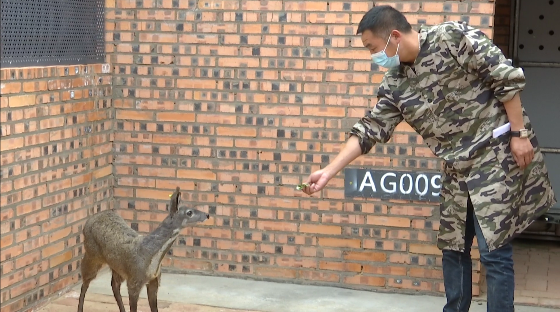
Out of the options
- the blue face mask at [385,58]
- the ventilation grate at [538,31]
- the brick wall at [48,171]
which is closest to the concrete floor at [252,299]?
the brick wall at [48,171]

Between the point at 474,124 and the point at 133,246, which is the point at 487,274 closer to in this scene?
the point at 474,124

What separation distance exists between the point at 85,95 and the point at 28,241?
1.24 m

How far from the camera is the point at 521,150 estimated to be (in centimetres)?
453

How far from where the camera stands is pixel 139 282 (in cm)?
520

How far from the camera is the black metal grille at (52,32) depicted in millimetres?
5461

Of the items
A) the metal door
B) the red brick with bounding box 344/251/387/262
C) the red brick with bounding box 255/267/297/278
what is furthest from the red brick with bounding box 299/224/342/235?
the metal door

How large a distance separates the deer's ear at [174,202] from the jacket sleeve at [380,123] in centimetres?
112

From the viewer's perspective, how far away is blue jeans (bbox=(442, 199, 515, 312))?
460 cm

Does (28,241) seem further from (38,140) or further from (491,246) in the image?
(491,246)

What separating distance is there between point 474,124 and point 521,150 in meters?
0.29

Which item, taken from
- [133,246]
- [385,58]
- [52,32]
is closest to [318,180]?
[385,58]

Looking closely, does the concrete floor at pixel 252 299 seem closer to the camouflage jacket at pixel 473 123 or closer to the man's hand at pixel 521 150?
the camouflage jacket at pixel 473 123

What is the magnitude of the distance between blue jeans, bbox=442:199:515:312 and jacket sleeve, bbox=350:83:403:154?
638mm

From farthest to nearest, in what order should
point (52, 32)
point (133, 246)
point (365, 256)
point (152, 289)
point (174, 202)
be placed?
point (365, 256)
point (52, 32)
point (152, 289)
point (133, 246)
point (174, 202)
